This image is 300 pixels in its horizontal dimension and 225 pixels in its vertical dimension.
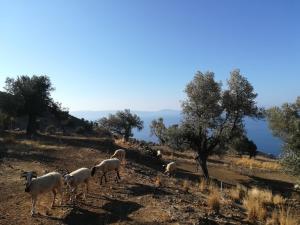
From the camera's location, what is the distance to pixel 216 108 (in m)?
34.9

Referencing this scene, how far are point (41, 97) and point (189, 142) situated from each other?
896 inches

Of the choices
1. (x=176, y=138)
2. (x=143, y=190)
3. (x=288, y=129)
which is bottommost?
(x=143, y=190)

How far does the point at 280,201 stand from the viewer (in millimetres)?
23469

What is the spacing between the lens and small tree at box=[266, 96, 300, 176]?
2484 centimetres

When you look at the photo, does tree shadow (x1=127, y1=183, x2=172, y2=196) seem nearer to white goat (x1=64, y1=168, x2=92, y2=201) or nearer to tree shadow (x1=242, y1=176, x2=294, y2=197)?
white goat (x1=64, y1=168, x2=92, y2=201)

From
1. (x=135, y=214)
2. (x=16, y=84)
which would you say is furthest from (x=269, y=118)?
(x=16, y=84)

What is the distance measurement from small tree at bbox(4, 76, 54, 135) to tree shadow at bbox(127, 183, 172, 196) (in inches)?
1204

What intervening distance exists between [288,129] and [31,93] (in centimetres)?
3330

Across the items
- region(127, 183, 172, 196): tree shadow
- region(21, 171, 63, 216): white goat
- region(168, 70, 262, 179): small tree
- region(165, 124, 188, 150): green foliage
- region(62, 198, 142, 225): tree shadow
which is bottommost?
region(62, 198, 142, 225): tree shadow

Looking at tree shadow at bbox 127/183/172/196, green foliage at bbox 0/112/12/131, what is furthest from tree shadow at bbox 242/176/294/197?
green foliage at bbox 0/112/12/131

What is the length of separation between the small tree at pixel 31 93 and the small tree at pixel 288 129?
30.8m

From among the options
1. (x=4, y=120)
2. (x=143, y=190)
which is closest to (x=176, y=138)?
(x=143, y=190)

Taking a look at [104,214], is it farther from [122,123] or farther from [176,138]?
[122,123]

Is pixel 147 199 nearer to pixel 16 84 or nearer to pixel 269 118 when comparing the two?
pixel 269 118
